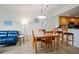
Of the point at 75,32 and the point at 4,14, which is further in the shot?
the point at 75,32

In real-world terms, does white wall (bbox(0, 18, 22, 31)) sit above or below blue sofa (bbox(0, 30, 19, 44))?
above

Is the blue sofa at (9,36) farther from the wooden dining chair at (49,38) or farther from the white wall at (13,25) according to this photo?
the wooden dining chair at (49,38)

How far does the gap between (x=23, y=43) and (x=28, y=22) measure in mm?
786

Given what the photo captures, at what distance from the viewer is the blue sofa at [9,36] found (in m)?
4.16

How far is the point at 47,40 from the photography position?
15.5 ft

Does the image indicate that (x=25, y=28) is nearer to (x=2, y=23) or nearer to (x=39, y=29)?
(x=39, y=29)

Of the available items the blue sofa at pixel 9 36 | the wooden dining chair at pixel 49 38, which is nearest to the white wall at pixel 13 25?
the blue sofa at pixel 9 36

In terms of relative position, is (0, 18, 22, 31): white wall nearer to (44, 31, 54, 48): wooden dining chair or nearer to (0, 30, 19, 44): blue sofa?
(0, 30, 19, 44): blue sofa

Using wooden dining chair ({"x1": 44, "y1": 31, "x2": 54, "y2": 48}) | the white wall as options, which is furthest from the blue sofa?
wooden dining chair ({"x1": 44, "y1": 31, "x2": 54, "y2": 48})

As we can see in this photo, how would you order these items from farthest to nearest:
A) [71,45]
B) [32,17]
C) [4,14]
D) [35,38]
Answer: [71,45]
[35,38]
[32,17]
[4,14]

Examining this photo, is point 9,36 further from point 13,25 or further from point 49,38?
point 49,38

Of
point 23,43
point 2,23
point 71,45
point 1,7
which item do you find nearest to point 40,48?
point 23,43

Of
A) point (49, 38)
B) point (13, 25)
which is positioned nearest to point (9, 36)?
point (13, 25)

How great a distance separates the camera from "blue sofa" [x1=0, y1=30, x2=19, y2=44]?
4162 millimetres
